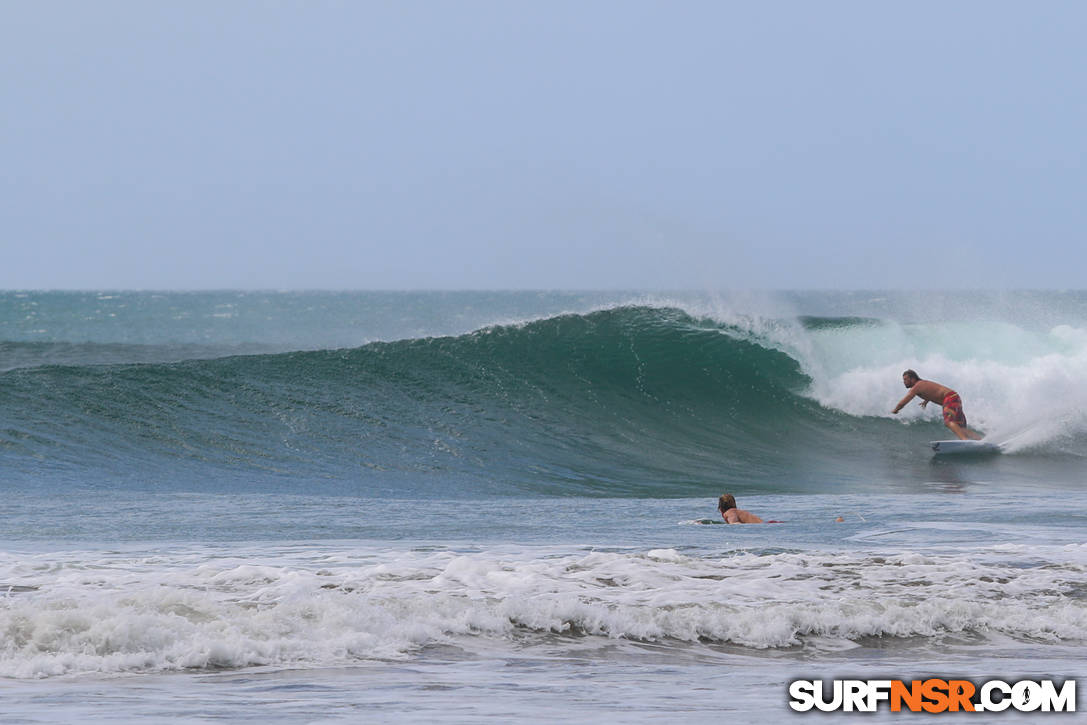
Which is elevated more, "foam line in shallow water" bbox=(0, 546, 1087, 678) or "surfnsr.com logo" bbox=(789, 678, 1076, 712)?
"foam line in shallow water" bbox=(0, 546, 1087, 678)

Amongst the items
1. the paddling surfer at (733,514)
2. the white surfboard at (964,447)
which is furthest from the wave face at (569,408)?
the paddling surfer at (733,514)

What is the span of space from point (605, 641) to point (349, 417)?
33.2 feet

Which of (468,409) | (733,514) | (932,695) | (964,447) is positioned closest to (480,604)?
(932,695)

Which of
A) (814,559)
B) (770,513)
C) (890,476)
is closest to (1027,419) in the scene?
(890,476)

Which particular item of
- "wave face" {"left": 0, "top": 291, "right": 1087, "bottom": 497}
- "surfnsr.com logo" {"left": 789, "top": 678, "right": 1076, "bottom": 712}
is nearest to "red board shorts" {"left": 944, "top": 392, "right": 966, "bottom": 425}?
"wave face" {"left": 0, "top": 291, "right": 1087, "bottom": 497}

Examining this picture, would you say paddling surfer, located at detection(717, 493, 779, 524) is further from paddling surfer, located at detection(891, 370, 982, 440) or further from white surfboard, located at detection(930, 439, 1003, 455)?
paddling surfer, located at detection(891, 370, 982, 440)

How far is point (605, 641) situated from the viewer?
21.1ft

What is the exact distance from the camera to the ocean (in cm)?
577

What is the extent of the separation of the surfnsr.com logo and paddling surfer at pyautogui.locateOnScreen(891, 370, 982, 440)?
11412 mm

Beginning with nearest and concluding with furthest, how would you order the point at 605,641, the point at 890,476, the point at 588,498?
the point at 605,641, the point at 588,498, the point at 890,476

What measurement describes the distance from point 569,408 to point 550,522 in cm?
758

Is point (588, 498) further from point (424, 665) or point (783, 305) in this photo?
point (783, 305)

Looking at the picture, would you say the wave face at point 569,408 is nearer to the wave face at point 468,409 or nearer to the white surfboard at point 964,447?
the wave face at point 468,409

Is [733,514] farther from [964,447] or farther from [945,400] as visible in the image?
[945,400]
